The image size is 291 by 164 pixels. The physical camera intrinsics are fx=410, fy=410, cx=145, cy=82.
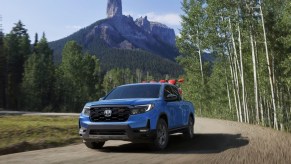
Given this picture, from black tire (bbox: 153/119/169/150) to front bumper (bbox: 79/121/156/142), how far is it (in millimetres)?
295

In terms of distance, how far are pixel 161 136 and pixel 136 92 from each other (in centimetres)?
170

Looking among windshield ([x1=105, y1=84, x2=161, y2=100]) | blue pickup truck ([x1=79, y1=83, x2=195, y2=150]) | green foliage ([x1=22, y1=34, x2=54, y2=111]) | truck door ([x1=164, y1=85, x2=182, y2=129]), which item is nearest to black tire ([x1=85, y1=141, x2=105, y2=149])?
blue pickup truck ([x1=79, y1=83, x2=195, y2=150])

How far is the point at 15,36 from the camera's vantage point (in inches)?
3743

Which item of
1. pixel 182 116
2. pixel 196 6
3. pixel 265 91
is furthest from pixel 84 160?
pixel 196 6

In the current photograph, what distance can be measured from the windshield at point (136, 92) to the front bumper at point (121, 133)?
5.25 feet

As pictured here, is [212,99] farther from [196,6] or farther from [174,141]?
[174,141]

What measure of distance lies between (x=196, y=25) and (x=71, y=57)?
39.2m

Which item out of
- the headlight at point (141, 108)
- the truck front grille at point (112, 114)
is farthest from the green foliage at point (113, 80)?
the headlight at point (141, 108)

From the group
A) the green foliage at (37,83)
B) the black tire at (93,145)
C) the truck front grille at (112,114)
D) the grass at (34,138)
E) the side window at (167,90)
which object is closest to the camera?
the truck front grille at (112,114)

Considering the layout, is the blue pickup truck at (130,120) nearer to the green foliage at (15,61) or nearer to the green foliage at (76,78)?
the green foliage at (76,78)

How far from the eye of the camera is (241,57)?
33875mm

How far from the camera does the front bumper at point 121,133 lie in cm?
1009

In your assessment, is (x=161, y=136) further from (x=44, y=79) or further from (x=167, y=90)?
(x=44, y=79)

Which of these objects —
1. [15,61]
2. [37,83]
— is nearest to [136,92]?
[37,83]
